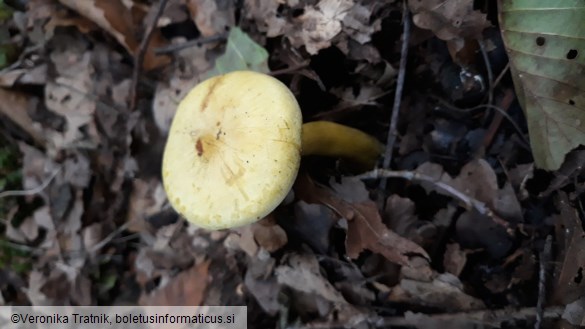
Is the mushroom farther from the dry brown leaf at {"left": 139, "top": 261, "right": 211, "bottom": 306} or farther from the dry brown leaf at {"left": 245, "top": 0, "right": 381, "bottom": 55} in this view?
the dry brown leaf at {"left": 139, "top": 261, "right": 211, "bottom": 306}

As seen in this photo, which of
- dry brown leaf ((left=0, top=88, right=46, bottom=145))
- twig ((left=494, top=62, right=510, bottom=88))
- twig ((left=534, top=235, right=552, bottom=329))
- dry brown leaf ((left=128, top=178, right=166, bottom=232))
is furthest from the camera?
dry brown leaf ((left=0, top=88, right=46, bottom=145))

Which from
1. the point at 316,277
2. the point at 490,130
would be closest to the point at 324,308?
the point at 316,277

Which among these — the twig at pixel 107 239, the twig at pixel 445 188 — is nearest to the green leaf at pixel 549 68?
the twig at pixel 445 188

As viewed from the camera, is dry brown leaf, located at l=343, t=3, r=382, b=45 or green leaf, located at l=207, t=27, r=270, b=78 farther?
green leaf, located at l=207, t=27, r=270, b=78

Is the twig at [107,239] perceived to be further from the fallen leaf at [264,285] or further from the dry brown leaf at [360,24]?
the dry brown leaf at [360,24]

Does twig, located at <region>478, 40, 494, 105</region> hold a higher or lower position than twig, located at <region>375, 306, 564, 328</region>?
higher

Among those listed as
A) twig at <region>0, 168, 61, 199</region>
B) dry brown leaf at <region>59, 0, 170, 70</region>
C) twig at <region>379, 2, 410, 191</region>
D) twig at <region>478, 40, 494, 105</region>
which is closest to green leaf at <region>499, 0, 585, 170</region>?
twig at <region>478, 40, 494, 105</region>
